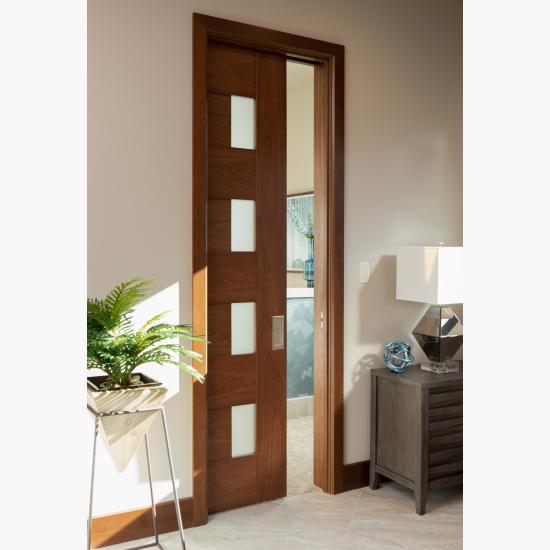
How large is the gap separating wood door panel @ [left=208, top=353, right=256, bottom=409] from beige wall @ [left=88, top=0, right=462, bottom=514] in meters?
0.21

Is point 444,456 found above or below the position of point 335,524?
above

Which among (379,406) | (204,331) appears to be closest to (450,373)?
(379,406)

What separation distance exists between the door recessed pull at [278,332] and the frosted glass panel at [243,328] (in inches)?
4.5

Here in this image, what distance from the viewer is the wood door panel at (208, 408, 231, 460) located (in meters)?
2.81

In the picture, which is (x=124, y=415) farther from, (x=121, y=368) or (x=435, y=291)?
(x=435, y=291)

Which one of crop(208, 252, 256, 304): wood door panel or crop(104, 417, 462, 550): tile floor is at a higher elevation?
crop(208, 252, 256, 304): wood door panel

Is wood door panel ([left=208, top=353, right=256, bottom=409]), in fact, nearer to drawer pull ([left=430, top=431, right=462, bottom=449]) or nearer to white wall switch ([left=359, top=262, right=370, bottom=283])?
white wall switch ([left=359, top=262, right=370, bottom=283])

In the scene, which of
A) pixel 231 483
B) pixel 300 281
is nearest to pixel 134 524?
pixel 231 483

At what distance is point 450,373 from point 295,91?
377cm

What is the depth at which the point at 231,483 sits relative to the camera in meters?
2.85

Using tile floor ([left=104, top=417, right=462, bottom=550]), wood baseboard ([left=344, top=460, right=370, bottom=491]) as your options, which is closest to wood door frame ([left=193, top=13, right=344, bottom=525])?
wood baseboard ([left=344, top=460, right=370, bottom=491])

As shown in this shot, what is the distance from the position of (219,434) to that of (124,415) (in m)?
1.01
